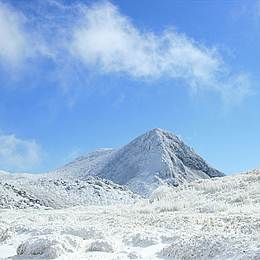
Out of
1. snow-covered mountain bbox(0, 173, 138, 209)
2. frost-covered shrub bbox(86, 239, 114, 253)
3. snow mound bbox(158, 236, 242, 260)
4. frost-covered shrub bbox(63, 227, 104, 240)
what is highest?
snow-covered mountain bbox(0, 173, 138, 209)

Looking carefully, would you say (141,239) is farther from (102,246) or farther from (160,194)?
(160,194)

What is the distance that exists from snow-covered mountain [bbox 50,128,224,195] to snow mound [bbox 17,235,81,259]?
5857cm

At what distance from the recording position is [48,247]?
17.2 metres

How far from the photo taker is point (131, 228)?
70.7 ft

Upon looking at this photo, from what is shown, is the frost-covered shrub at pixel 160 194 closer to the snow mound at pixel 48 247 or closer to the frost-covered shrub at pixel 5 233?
the frost-covered shrub at pixel 5 233

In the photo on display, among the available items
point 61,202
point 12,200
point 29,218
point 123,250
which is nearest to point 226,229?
point 123,250

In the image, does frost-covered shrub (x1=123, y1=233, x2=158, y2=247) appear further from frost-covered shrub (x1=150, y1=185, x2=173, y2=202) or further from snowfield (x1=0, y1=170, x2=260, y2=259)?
frost-covered shrub (x1=150, y1=185, x2=173, y2=202)

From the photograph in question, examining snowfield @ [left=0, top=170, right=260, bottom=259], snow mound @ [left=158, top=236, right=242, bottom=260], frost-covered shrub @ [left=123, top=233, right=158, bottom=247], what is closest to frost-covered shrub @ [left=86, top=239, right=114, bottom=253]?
snowfield @ [left=0, top=170, right=260, bottom=259]

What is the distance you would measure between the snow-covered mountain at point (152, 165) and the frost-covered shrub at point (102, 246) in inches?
2302

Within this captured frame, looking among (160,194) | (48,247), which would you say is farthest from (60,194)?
(48,247)

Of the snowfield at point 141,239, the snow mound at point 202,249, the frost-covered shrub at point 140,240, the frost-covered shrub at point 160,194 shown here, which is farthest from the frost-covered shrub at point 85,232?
the frost-covered shrub at point 160,194

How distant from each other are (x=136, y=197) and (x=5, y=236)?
37.8m

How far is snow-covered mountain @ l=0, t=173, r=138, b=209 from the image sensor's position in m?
48.1

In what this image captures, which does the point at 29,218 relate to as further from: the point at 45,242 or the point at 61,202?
the point at 61,202
